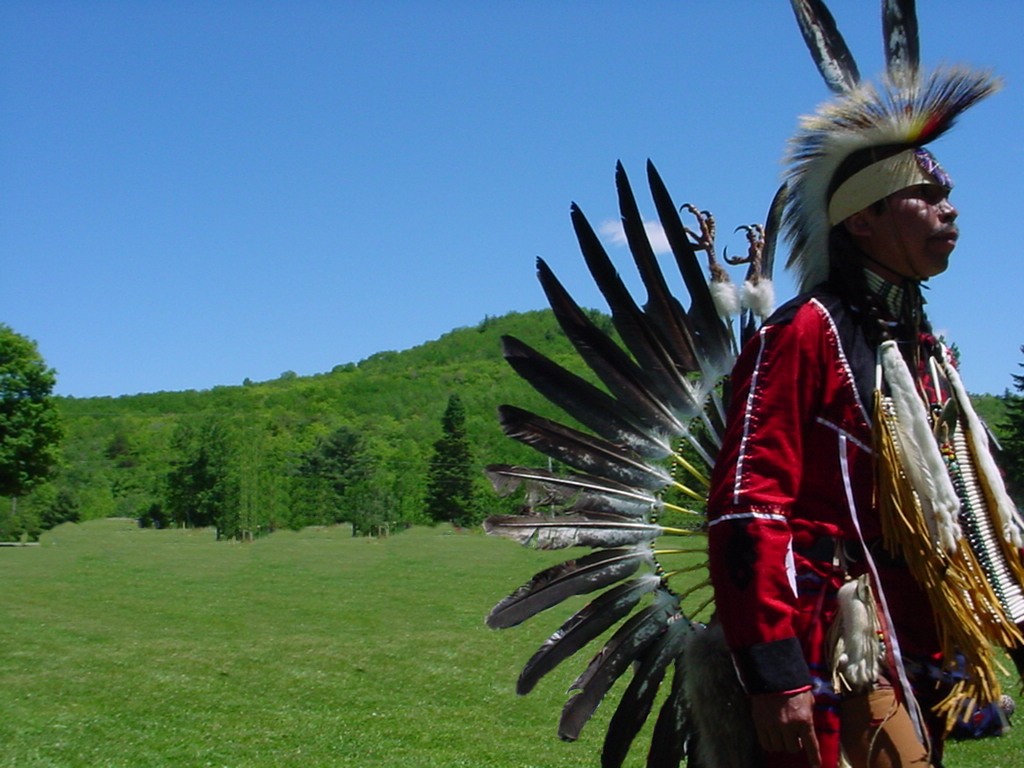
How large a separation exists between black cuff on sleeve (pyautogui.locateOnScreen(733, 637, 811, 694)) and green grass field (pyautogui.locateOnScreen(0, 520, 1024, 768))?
4432 millimetres

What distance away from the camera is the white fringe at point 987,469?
2.37 metres

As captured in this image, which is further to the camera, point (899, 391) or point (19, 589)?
point (19, 589)

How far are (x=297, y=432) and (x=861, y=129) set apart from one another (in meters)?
91.9

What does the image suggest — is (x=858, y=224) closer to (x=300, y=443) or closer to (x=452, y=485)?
(x=452, y=485)

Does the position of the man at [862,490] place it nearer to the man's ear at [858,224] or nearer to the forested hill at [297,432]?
the man's ear at [858,224]

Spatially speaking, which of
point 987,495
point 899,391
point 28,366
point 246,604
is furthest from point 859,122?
point 28,366

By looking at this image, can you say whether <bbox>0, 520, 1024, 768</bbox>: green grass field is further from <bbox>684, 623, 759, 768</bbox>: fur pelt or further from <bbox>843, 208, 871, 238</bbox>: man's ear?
<bbox>843, 208, 871, 238</bbox>: man's ear

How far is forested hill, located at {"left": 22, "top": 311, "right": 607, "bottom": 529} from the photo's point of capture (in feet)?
181

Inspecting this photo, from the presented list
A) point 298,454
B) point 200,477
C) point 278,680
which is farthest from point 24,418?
point 278,680

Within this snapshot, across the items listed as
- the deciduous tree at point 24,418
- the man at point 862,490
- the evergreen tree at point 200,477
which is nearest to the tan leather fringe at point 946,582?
the man at point 862,490

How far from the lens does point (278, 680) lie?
923 centimetres

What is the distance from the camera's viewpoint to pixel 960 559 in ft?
7.48

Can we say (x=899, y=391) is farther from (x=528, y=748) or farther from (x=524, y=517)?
(x=528, y=748)

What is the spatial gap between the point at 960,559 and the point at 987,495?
198 millimetres
